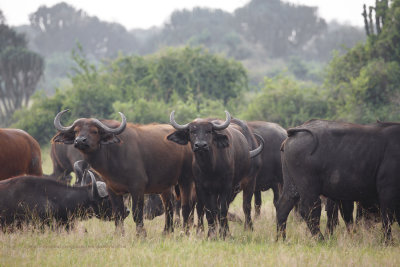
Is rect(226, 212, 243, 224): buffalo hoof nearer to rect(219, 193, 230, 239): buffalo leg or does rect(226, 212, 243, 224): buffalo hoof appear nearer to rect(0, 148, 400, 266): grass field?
rect(0, 148, 400, 266): grass field

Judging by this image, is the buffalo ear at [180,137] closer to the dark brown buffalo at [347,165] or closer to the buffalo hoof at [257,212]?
the dark brown buffalo at [347,165]

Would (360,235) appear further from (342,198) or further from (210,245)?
(210,245)

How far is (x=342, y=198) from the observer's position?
8281mm

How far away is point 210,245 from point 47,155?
18.8 metres

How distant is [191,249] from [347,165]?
8.40ft

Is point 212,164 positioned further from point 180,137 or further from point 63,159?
point 63,159

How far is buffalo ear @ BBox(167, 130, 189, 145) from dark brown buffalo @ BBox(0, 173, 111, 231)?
1.64 meters

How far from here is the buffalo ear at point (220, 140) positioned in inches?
346

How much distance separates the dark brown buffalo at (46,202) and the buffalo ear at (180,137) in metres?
1.64

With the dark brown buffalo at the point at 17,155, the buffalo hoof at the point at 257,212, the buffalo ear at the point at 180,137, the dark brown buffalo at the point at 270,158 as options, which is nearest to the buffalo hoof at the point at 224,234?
the buffalo ear at the point at 180,137

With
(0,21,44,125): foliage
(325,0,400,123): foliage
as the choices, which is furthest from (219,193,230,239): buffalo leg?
(0,21,44,125): foliage

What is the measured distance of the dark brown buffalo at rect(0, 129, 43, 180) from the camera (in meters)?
10.5

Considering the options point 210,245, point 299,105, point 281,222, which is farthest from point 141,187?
point 299,105

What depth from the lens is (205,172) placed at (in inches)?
350
